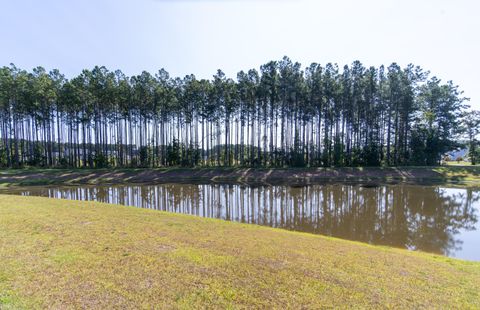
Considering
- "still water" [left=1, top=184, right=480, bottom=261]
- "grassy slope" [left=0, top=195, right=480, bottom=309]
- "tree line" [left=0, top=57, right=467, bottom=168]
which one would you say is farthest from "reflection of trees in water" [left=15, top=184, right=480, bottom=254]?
"tree line" [left=0, top=57, right=467, bottom=168]

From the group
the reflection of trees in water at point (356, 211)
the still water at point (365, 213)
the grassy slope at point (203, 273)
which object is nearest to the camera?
the grassy slope at point (203, 273)

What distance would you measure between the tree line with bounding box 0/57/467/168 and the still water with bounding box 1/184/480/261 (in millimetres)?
21310

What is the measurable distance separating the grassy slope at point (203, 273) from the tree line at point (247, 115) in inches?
1414

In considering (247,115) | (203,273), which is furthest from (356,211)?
(247,115)

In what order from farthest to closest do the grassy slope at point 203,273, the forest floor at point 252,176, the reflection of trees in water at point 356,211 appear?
the forest floor at point 252,176, the reflection of trees in water at point 356,211, the grassy slope at point 203,273

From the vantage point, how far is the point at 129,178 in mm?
34688

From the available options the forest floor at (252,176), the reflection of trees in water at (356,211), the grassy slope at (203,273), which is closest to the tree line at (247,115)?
the forest floor at (252,176)

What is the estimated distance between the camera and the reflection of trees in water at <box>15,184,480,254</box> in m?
11.5

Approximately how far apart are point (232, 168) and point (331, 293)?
117 feet

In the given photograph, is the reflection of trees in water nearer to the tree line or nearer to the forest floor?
the forest floor

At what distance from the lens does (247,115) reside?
47062 mm

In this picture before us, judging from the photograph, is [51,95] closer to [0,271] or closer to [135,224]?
[135,224]

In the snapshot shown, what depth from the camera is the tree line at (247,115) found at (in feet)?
137

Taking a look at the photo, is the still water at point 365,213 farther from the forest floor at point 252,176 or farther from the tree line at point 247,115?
the tree line at point 247,115
